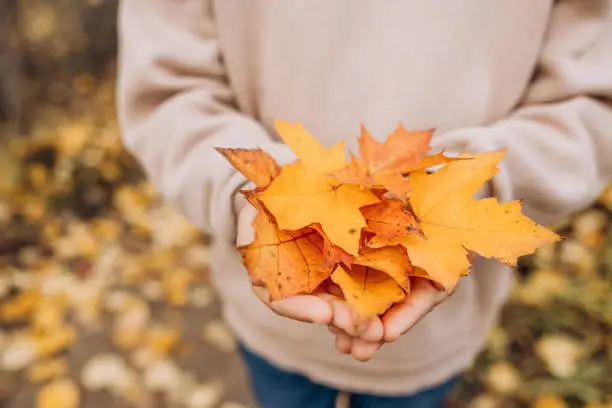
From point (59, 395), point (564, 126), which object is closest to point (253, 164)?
point (564, 126)

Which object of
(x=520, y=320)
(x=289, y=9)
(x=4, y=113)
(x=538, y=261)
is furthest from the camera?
(x=4, y=113)

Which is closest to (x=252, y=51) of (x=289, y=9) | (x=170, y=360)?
(x=289, y=9)

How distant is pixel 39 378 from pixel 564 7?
1408 millimetres

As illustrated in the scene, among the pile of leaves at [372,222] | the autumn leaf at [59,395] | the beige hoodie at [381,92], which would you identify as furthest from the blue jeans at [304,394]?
the autumn leaf at [59,395]

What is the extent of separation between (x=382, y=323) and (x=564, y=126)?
0.39m

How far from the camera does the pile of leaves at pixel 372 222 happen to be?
527 millimetres

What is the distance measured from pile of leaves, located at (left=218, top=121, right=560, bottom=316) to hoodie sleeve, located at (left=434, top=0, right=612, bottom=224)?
15 cm

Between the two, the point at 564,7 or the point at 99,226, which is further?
the point at 99,226

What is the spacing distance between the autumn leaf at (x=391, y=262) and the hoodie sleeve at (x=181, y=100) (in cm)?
25

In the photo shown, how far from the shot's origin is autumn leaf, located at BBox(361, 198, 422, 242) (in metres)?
0.54

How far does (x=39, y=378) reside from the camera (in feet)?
4.73

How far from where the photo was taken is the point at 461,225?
1.92 feet

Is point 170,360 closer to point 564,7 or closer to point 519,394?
point 519,394

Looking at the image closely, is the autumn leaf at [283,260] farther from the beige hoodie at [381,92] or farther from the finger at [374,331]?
the beige hoodie at [381,92]
